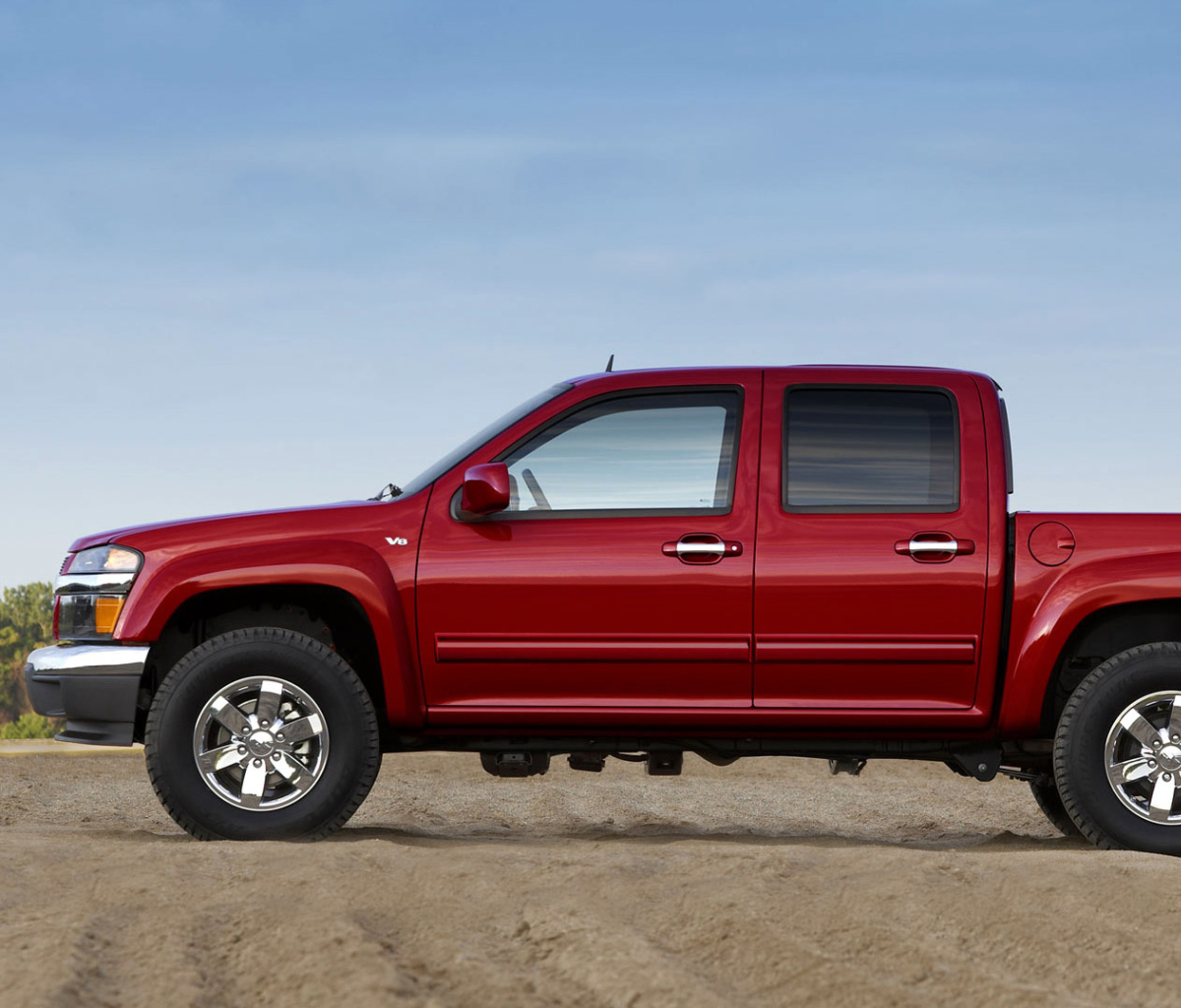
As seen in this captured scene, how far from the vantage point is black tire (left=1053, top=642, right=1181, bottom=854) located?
5984 millimetres

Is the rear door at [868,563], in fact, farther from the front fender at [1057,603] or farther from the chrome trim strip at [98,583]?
the chrome trim strip at [98,583]

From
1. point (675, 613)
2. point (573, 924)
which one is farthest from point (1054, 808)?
point (573, 924)

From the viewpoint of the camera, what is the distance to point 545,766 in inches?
255

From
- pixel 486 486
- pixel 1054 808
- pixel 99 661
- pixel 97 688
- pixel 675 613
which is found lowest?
pixel 1054 808

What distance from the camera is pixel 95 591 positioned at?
622 cm

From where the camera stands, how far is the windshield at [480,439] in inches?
246

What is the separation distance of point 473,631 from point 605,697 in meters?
0.60

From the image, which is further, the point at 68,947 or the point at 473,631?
the point at 473,631

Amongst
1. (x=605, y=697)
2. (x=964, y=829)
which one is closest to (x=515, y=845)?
(x=605, y=697)

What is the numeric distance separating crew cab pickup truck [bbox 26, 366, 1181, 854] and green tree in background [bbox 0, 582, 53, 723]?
46.6 metres

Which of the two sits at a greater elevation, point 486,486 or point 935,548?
point 486,486

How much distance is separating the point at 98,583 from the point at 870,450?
3.27 metres

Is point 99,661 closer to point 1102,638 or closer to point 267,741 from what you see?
point 267,741

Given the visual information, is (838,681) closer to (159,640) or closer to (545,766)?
(545,766)
